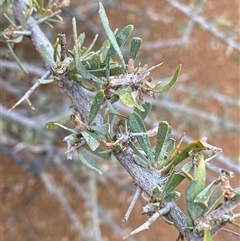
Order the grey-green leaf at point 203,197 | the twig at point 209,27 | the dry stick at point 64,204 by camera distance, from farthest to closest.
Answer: the dry stick at point 64,204 → the twig at point 209,27 → the grey-green leaf at point 203,197

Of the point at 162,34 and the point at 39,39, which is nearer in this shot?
the point at 39,39

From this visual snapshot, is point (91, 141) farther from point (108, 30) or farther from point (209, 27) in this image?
point (209, 27)

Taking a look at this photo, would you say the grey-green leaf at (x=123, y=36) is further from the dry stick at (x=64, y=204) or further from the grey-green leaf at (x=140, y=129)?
the dry stick at (x=64, y=204)

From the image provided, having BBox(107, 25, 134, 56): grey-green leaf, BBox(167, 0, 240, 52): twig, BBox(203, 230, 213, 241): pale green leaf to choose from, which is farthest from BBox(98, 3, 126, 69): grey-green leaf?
BBox(167, 0, 240, 52): twig

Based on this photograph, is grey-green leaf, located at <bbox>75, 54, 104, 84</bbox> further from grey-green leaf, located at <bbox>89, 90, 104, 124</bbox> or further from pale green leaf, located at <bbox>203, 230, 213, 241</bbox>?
pale green leaf, located at <bbox>203, 230, 213, 241</bbox>

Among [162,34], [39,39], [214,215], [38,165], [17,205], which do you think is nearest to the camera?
[214,215]

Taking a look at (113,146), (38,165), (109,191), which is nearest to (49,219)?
(109,191)

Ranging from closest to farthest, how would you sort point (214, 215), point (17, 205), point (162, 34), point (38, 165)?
1. point (214, 215)
2. point (38, 165)
3. point (17, 205)
4. point (162, 34)

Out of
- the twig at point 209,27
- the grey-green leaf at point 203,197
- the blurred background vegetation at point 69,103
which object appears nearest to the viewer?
the grey-green leaf at point 203,197

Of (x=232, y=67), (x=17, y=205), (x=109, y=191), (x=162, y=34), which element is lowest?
(x=17, y=205)

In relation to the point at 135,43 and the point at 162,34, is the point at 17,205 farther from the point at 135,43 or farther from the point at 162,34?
the point at 135,43

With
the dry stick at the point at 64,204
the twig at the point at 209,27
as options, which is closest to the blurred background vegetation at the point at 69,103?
the dry stick at the point at 64,204
